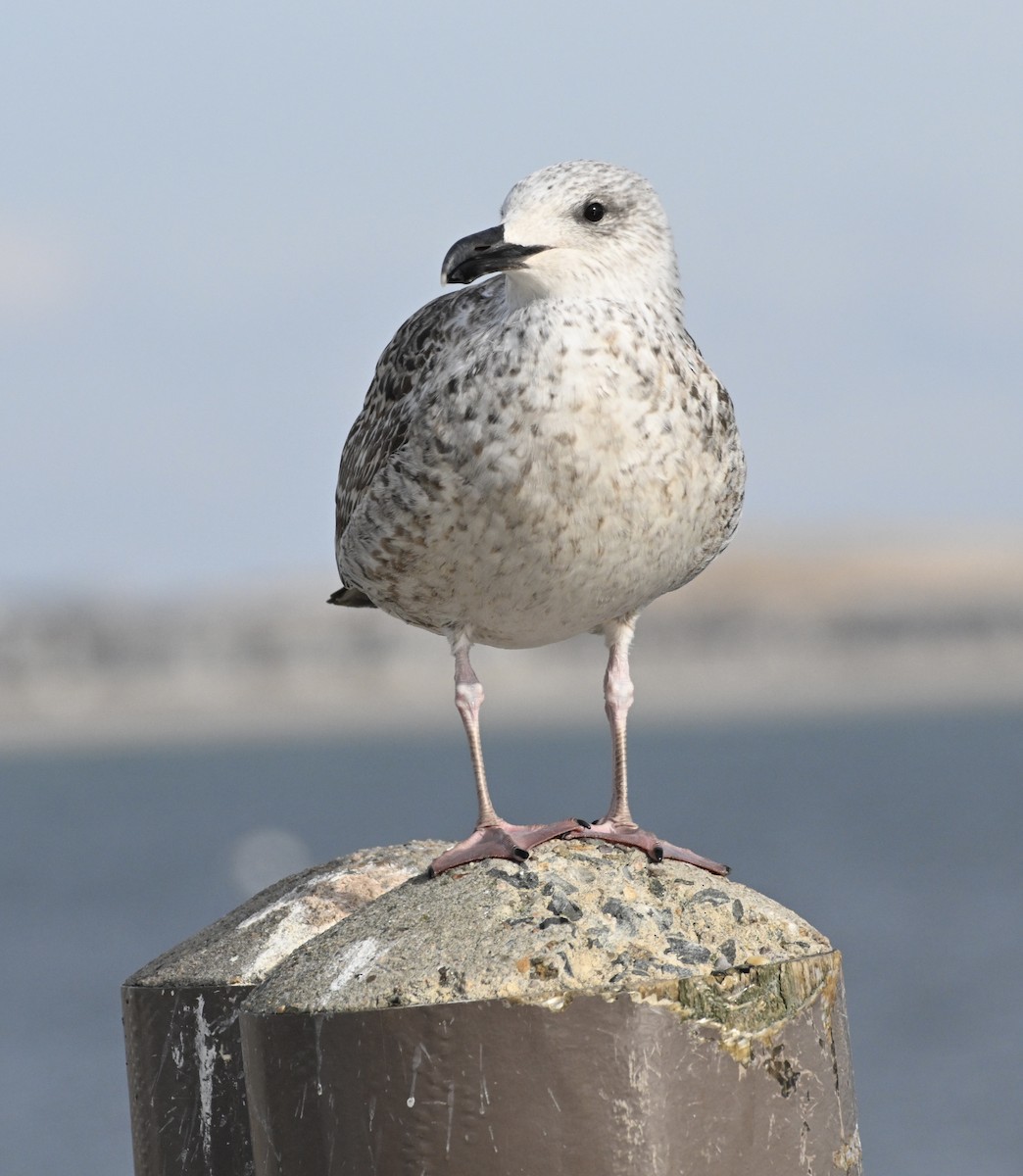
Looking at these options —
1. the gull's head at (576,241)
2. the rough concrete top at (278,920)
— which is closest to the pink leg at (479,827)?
the rough concrete top at (278,920)

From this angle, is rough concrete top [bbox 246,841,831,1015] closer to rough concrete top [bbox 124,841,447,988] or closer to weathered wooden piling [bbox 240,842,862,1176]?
weathered wooden piling [bbox 240,842,862,1176]

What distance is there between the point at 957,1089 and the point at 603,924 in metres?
36.8

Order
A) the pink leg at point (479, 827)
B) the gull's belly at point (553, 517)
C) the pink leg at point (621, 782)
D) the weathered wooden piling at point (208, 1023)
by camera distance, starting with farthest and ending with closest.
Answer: the gull's belly at point (553, 517) → the weathered wooden piling at point (208, 1023) → the pink leg at point (621, 782) → the pink leg at point (479, 827)

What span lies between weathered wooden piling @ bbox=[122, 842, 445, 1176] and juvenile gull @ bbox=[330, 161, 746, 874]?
58 cm

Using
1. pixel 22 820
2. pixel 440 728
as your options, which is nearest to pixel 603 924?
pixel 22 820

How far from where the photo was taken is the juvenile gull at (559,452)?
5.84 metres

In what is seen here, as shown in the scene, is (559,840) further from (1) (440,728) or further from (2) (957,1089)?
(1) (440,728)

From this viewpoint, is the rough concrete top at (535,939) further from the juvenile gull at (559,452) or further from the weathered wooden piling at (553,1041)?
the juvenile gull at (559,452)

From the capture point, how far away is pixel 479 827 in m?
5.69

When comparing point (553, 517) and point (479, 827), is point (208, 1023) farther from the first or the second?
point (553, 517)

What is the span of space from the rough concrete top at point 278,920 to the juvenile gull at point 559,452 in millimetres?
408

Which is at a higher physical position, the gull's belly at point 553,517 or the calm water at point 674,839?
the gull's belly at point 553,517

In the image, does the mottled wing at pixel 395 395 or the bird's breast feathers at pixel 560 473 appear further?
the mottled wing at pixel 395 395

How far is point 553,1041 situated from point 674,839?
6462cm
